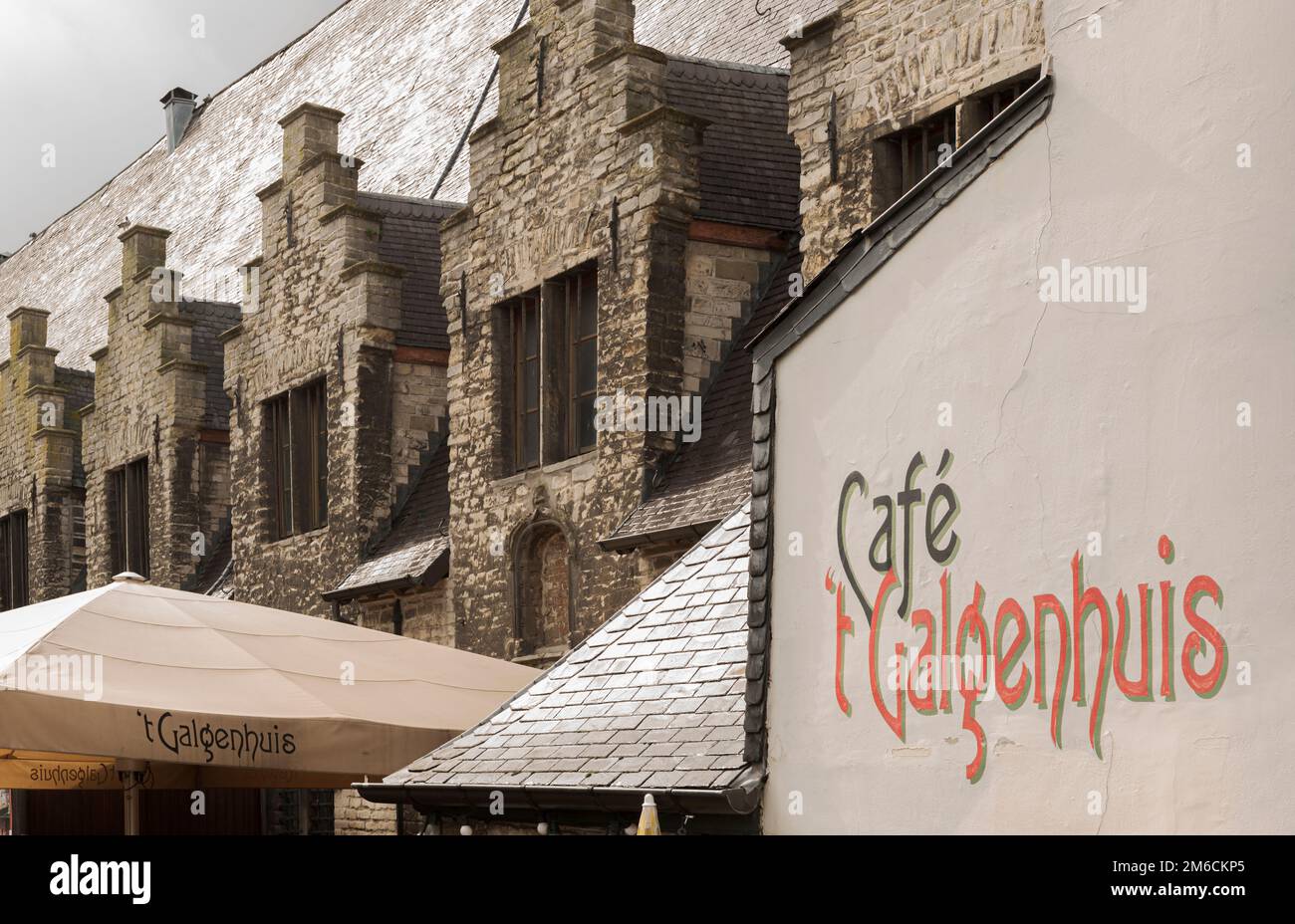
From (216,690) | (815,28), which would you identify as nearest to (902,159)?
(815,28)

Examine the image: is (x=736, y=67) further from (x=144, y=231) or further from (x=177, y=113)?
(x=177, y=113)

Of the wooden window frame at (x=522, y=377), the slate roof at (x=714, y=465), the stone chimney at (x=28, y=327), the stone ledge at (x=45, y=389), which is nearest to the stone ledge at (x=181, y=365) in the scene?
the stone ledge at (x=45, y=389)

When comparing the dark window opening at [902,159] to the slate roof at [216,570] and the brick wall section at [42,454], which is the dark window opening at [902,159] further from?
the brick wall section at [42,454]

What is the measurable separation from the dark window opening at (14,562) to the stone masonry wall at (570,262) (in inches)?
573

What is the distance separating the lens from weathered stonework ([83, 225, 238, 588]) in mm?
24094

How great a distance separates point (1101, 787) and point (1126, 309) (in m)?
1.74

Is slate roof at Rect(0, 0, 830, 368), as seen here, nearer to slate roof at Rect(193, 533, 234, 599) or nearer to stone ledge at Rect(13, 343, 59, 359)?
stone ledge at Rect(13, 343, 59, 359)

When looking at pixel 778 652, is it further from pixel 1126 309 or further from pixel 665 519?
pixel 665 519

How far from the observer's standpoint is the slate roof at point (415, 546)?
17.6 meters

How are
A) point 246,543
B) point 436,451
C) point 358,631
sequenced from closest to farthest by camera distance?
point 358,631 < point 436,451 < point 246,543

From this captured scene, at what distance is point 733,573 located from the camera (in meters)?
10.5

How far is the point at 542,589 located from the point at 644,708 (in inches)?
251

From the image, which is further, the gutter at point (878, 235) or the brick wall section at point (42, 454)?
→ the brick wall section at point (42, 454)
